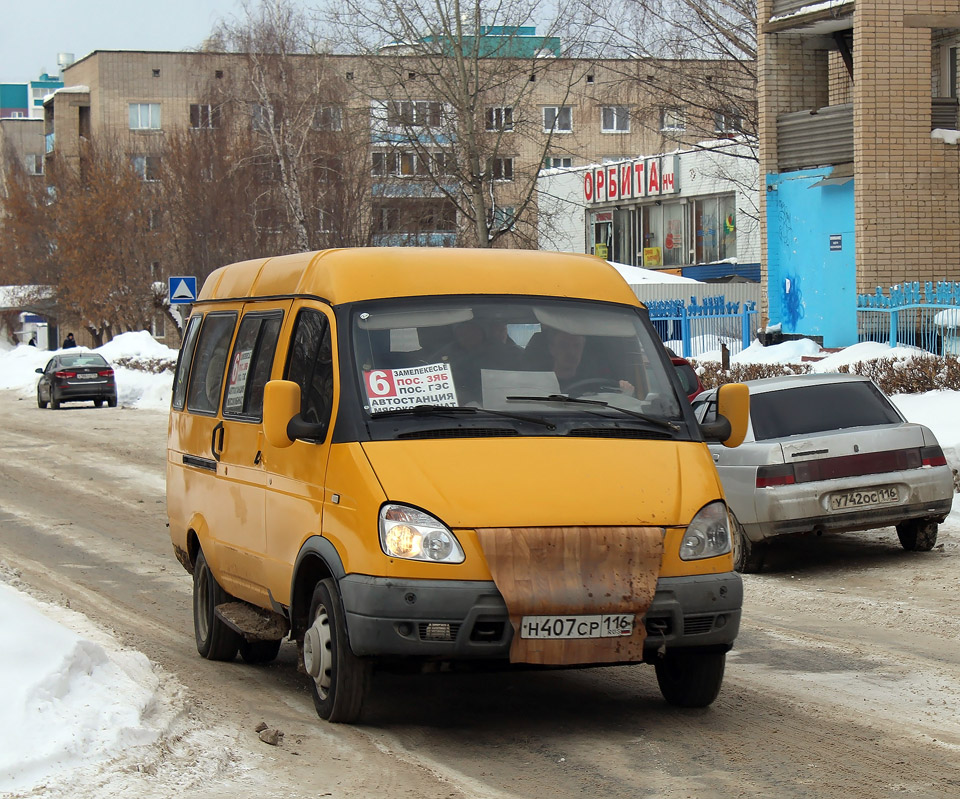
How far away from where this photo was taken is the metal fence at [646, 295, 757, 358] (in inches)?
1136

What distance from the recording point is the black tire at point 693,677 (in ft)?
21.8

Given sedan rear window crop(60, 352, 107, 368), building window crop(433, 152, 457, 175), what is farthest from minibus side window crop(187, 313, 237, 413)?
sedan rear window crop(60, 352, 107, 368)

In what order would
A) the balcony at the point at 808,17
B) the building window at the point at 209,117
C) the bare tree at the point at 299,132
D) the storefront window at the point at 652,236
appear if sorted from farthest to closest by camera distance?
the storefront window at the point at 652,236, the building window at the point at 209,117, the bare tree at the point at 299,132, the balcony at the point at 808,17

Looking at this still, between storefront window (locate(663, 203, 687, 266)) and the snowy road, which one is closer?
the snowy road

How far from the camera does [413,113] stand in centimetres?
3328

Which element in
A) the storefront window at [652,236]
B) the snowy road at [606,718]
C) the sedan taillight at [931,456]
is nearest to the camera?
the snowy road at [606,718]

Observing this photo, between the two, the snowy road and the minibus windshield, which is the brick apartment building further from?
the minibus windshield

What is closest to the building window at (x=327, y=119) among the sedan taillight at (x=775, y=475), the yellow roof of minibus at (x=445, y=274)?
the sedan taillight at (x=775, y=475)

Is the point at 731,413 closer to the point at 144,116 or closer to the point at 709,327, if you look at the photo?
the point at 709,327

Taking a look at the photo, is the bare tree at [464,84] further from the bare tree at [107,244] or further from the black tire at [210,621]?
the bare tree at [107,244]

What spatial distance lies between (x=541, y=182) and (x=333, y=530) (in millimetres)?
53240

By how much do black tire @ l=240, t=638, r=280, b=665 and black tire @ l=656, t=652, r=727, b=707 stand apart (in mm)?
2376

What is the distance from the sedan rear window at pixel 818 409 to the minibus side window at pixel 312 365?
5.19 meters

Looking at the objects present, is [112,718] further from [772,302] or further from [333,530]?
[772,302]
